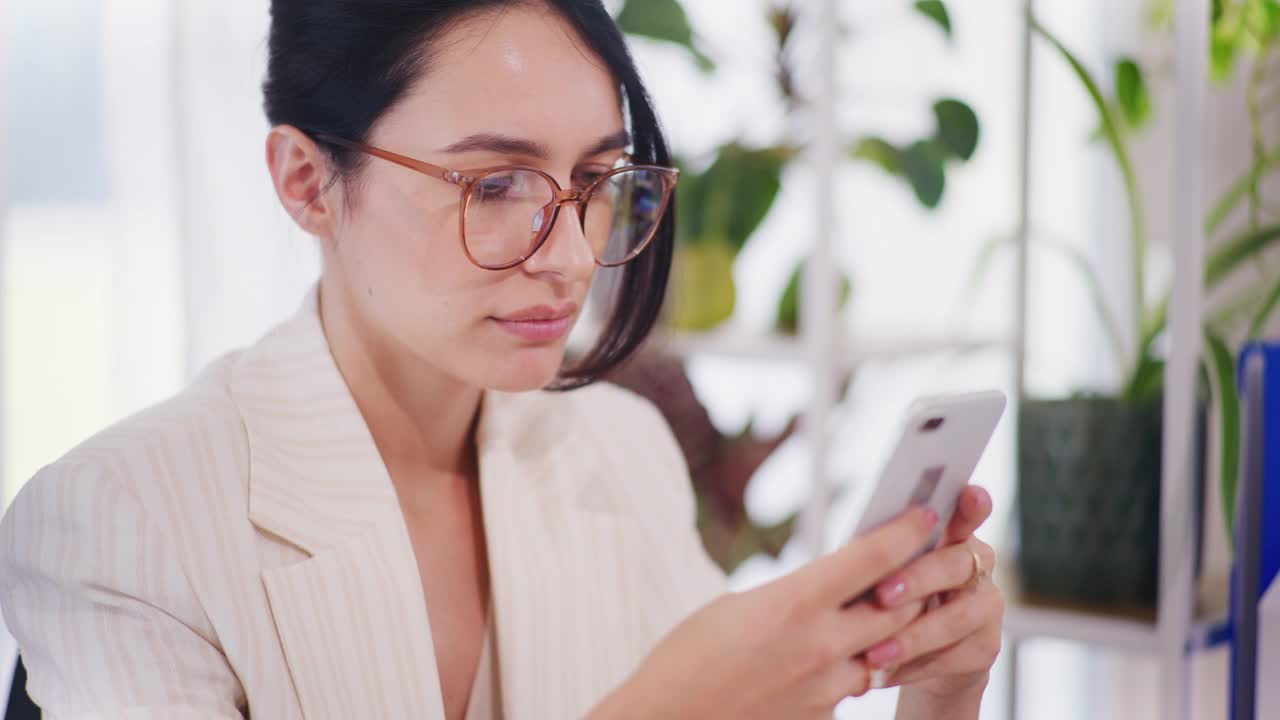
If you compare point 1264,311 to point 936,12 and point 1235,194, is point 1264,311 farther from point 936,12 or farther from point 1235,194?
point 936,12

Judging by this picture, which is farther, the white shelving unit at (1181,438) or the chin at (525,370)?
the white shelving unit at (1181,438)

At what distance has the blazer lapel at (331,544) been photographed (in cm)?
89

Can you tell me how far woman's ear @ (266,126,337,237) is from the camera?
0.91 m

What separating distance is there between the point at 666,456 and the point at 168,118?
849 mm

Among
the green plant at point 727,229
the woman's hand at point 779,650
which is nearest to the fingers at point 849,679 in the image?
the woman's hand at point 779,650

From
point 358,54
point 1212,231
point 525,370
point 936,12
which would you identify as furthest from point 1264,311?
point 358,54

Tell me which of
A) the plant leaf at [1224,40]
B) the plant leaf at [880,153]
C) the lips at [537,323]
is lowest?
the lips at [537,323]

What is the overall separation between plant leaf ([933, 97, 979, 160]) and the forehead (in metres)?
0.93

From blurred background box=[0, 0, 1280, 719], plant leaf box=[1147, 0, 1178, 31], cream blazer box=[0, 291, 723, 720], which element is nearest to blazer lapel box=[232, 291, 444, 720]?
cream blazer box=[0, 291, 723, 720]

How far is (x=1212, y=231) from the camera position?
5.14ft

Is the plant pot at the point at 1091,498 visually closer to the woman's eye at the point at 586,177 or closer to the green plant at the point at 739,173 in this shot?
the green plant at the point at 739,173

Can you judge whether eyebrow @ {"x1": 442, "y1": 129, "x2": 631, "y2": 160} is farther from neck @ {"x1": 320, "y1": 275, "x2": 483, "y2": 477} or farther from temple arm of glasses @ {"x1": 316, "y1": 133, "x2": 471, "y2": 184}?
neck @ {"x1": 320, "y1": 275, "x2": 483, "y2": 477}

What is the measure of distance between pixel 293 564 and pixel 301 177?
0.31m

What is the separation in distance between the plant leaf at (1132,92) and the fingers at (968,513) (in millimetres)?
982
